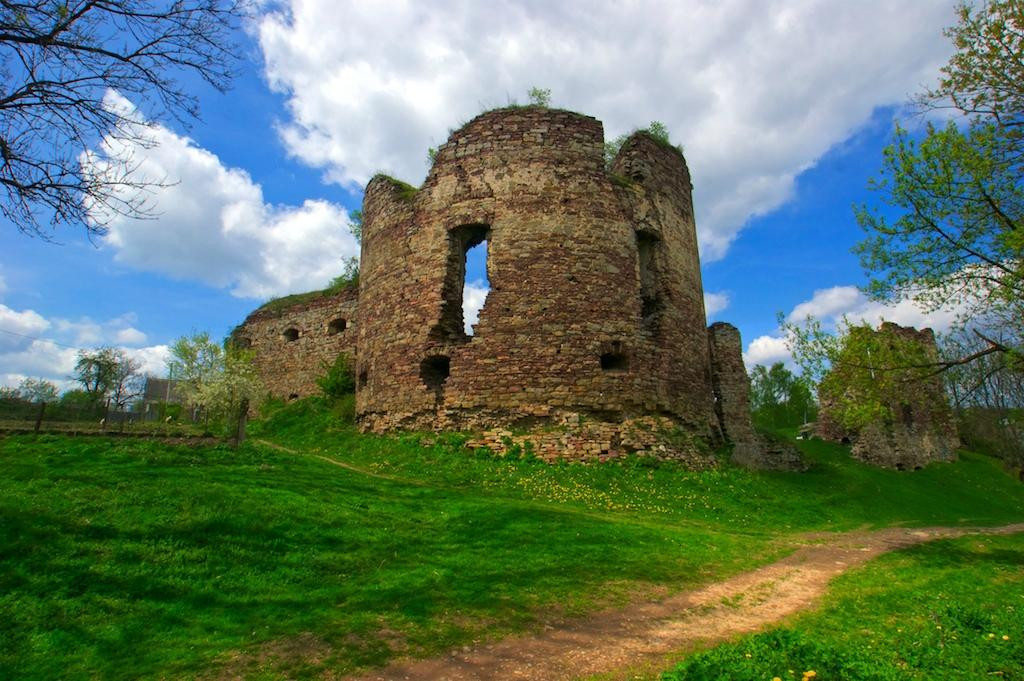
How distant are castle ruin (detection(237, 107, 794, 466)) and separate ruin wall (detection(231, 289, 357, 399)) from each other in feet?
15.9

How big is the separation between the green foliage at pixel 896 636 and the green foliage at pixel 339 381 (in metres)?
15.6

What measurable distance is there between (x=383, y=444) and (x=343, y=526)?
714 cm

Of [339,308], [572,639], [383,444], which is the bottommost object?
[572,639]

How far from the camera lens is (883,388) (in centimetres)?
1080

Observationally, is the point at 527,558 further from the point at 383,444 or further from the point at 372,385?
the point at 372,385

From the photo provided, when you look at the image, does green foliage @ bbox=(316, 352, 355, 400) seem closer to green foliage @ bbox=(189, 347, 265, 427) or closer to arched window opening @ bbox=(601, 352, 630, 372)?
green foliage @ bbox=(189, 347, 265, 427)

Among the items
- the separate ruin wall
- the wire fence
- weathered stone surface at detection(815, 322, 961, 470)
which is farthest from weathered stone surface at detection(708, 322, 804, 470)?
the wire fence

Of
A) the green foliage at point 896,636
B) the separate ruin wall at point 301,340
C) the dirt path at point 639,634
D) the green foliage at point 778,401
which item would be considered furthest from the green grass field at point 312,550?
the green foliage at point 778,401

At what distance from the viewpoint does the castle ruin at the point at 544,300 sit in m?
14.3

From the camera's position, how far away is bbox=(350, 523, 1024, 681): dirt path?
460 cm

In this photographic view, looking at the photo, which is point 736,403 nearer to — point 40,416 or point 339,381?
point 339,381

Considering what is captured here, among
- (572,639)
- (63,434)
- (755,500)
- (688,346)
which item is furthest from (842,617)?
(63,434)

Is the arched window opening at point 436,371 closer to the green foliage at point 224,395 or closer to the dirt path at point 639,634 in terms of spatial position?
the green foliage at point 224,395

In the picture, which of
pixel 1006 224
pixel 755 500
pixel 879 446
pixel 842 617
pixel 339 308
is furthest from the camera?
pixel 879 446
